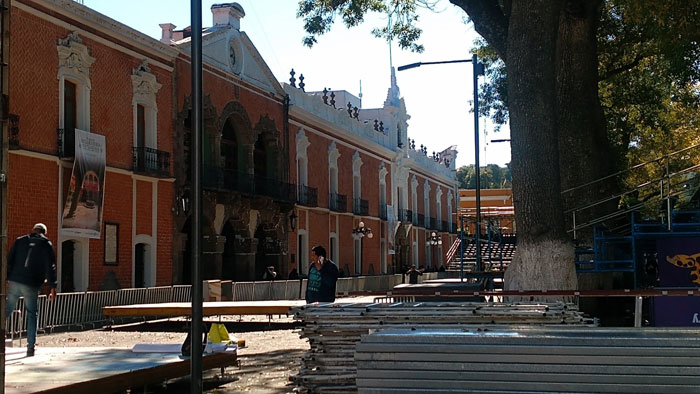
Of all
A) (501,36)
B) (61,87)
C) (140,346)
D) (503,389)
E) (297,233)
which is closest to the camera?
(503,389)

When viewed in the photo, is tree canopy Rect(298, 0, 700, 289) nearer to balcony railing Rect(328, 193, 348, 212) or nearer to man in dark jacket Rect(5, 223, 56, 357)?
man in dark jacket Rect(5, 223, 56, 357)

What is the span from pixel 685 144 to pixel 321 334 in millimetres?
24317

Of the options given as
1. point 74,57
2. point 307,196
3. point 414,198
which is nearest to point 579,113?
point 74,57

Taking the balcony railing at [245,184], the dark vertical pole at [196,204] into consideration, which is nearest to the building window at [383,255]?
the balcony railing at [245,184]

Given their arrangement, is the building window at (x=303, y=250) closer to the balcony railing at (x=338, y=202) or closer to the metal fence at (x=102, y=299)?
the balcony railing at (x=338, y=202)

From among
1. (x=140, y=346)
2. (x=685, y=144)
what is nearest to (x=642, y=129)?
(x=685, y=144)

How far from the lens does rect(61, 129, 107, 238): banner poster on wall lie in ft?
73.2

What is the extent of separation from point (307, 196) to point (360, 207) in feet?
26.8

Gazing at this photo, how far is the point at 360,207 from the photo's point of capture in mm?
45469

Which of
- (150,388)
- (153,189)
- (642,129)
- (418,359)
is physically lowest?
(150,388)

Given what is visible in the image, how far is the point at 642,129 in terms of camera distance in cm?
2717

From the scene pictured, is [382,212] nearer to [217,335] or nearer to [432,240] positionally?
[432,240]

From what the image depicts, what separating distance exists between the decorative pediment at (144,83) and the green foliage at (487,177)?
246 ft

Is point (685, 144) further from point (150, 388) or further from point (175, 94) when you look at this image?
point (150, 388)
